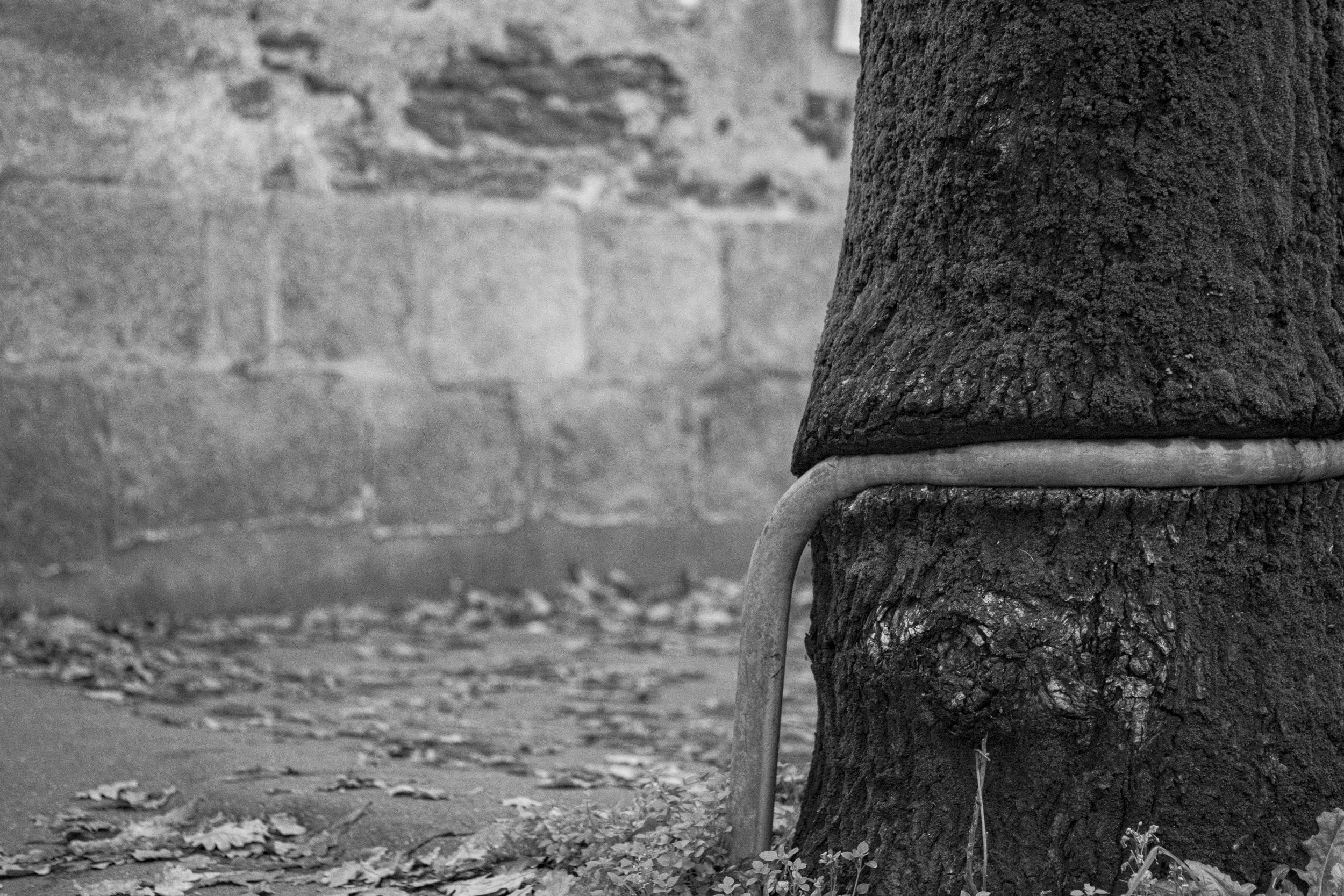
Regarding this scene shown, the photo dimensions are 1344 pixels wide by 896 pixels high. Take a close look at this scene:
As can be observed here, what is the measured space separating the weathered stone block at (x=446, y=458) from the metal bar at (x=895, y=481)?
3.27m

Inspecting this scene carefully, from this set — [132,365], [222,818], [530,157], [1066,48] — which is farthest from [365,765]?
[530,157]

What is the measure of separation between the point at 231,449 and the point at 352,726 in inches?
69.8

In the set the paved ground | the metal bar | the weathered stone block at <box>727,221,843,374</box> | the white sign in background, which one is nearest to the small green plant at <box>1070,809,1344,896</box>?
the metal bar

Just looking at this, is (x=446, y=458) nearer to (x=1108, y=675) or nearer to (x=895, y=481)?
(x=895, y=481)

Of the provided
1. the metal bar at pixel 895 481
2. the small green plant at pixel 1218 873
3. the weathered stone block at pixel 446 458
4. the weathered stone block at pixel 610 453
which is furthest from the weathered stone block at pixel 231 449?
the small green plant at pixel 1218 873

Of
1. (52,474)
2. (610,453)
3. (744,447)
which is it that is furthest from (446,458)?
(52,474)

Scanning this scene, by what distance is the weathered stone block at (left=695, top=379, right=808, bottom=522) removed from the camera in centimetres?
558

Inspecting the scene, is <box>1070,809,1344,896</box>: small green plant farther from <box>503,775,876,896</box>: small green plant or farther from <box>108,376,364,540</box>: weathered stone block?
<box>108,376,364,540</box>: weathered stone block

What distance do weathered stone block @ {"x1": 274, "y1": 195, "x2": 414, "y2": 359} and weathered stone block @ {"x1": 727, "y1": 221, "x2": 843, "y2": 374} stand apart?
1.33 metres

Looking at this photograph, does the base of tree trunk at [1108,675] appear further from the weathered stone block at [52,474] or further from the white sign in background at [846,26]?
the white sign in background at [846,26]

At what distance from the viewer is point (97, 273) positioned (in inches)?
181

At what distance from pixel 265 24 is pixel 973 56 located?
3677 mm

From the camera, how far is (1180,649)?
171 centimetres

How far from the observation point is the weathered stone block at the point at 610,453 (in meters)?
5.34
